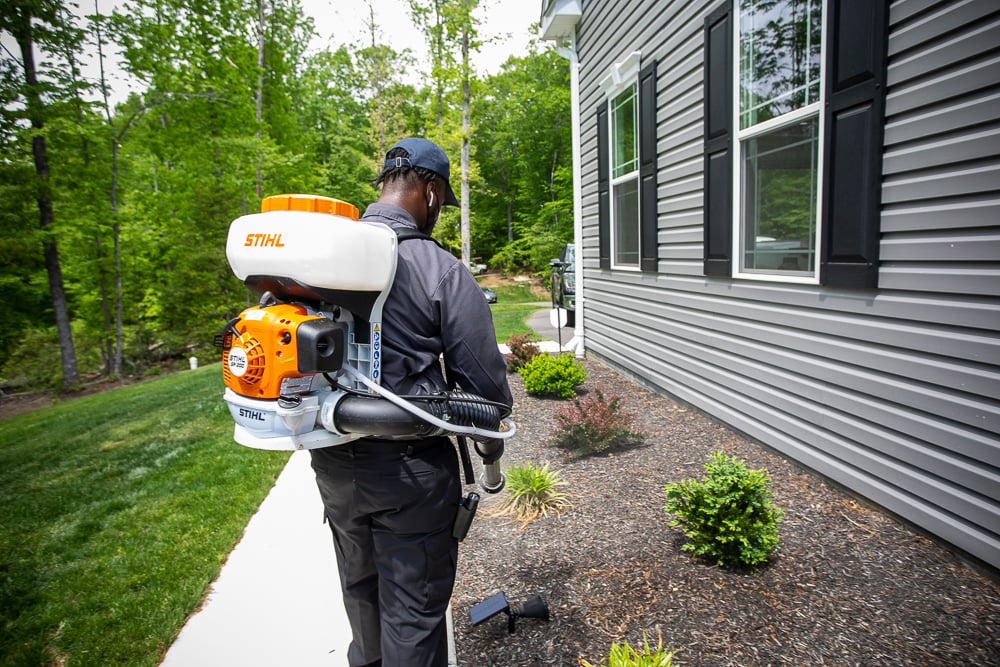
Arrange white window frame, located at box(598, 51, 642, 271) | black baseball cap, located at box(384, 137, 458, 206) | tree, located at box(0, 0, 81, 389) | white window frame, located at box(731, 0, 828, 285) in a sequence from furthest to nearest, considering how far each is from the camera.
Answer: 1. tree, located at box(0, 0, 81, 389)
2. white window frame, located at box(598, 51, 642, 271)
3. white window frame, located at box(731, 0, 828, 285)
4. black baseball cap, located at box(384, 137, 458, 206)

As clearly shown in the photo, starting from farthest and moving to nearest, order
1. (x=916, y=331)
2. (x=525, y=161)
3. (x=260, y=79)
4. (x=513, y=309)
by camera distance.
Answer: (x=525, y=161) < (x=513, y=309) < (x=260, y=79) < (x=916, y=331)

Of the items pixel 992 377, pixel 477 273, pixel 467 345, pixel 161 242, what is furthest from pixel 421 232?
pixel 477 273

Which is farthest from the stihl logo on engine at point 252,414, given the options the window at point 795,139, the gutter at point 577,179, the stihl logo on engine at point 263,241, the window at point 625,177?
the gutter at point 577,179

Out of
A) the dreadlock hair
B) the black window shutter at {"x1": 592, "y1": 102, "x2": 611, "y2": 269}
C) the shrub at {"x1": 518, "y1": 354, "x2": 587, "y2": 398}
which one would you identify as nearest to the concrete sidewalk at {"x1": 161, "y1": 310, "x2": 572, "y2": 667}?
the dreadlock hair

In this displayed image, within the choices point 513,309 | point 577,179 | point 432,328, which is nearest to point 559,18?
point 577,179

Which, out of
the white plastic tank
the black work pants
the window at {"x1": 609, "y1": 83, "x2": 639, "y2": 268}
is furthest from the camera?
the window at {"x1": 609, "y1": 83, "x2": 639, "y2": 268}

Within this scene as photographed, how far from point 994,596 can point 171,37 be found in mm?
15353

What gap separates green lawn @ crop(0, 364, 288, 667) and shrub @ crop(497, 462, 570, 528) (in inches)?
66.3

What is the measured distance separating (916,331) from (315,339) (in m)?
2.64

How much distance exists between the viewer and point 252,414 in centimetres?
132

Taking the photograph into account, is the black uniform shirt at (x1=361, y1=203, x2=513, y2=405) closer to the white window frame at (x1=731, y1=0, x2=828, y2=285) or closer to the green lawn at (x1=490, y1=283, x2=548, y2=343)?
the white window frame at (x1=731, y1=0, x2=828, y2=285)

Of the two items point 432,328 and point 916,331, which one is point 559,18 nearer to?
point 916,331

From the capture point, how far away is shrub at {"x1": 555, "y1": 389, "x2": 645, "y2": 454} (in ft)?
12.7

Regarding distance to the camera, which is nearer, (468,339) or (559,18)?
(468,339)
